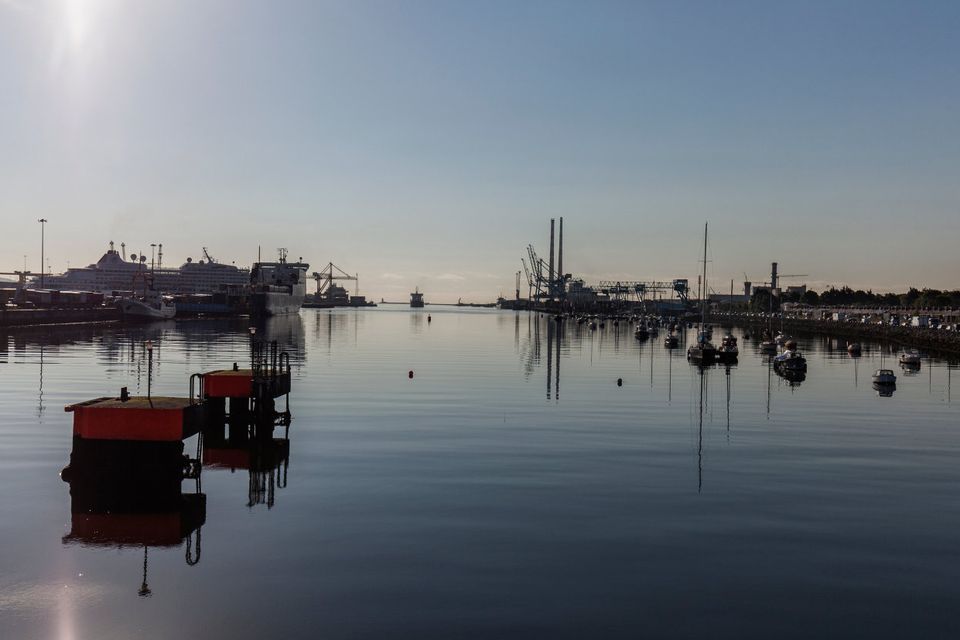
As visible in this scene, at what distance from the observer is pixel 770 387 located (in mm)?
64875

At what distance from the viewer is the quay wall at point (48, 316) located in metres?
122

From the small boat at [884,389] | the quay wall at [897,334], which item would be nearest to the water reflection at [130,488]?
the small boat at [884,389]

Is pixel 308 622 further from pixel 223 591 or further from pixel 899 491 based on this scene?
pixel 899 491

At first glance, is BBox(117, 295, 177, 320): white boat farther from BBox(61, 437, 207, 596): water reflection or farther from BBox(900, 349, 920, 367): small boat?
BBox(61, 437, 207, 596): water reflection

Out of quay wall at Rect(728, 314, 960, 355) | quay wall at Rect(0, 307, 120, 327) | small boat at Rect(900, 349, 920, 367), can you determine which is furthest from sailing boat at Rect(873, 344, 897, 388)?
quay wall at Rect(0, 307, 120, 327)

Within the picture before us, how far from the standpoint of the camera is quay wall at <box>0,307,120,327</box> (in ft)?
400

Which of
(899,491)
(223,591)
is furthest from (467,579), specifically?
(899,491)

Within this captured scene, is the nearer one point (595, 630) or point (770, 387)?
point (595, 630)

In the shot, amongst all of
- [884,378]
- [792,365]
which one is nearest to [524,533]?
[884,378]

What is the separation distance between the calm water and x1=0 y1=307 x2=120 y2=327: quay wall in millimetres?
85465

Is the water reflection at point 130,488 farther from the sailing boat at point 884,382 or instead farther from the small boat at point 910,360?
the small boat at point 910,360

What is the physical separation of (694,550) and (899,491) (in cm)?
1130

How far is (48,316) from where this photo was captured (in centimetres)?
13150

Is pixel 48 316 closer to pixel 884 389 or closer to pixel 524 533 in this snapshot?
pixel 884 389
